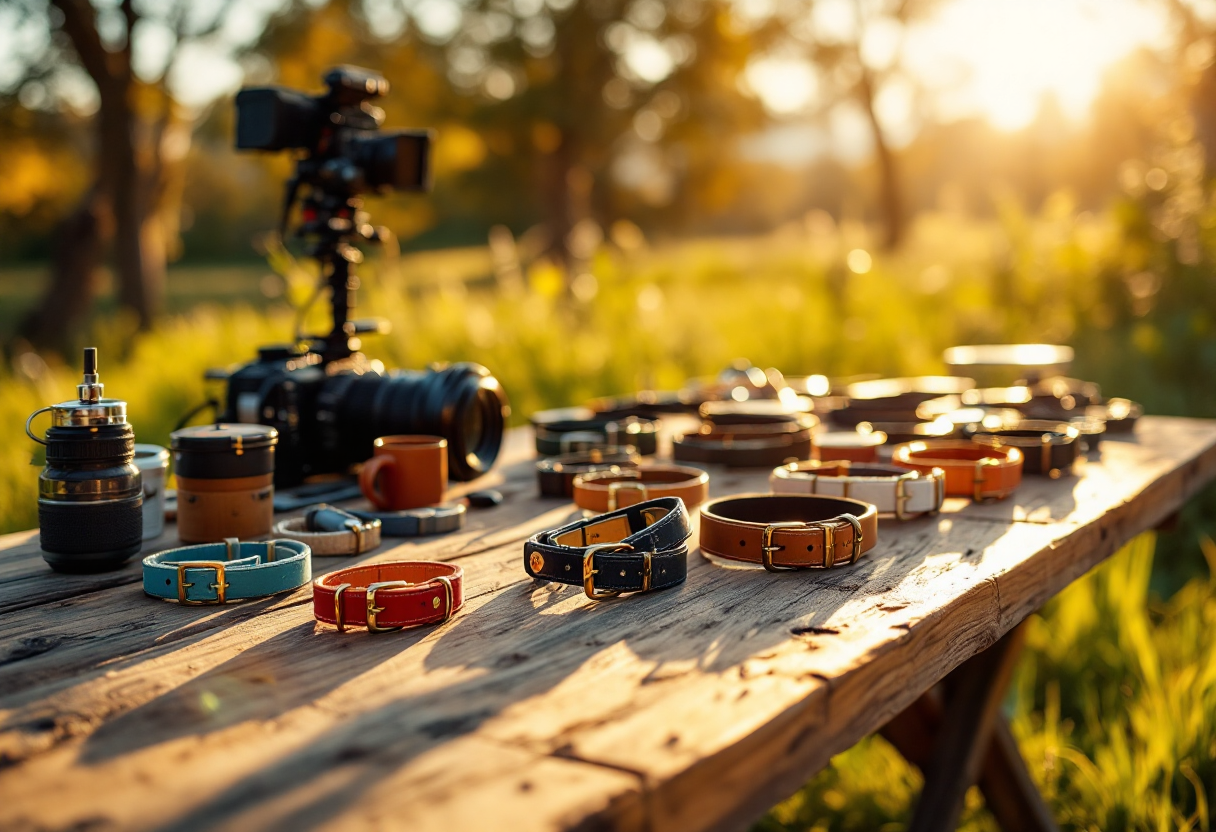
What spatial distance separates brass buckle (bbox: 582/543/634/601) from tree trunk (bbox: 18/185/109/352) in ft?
33.6

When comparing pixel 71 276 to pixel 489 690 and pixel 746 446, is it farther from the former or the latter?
pixel 489 690

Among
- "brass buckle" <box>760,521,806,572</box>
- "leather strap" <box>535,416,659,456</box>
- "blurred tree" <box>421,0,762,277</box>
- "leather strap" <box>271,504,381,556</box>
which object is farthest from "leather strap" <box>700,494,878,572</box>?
"blurred tree" <box>421,0,762,277</box>

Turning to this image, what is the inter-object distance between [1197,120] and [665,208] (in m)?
28.5

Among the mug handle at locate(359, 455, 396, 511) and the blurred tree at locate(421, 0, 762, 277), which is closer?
the mug handle at locate(359, 455, 396, 511)

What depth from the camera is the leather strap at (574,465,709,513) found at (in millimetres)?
2020

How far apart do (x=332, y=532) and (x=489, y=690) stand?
2.54 ft

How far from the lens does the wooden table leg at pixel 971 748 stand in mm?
2539

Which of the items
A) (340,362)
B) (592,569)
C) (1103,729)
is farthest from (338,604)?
(1103,729)

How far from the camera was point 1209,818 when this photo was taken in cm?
279

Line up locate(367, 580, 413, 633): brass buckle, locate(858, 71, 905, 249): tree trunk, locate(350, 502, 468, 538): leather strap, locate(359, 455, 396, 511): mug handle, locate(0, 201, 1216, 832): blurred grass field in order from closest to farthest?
locate(367, 580, 413, 633): brass buckle → locate(350, 502, 468, 538): leather strap → locate(359, 455, 396, 511): mug handle → locate(0, 201, 1216, 832): blurred grass field → locate(858, 71, 905, 249): tree trunk

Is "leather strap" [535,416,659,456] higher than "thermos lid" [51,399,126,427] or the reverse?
the reverse

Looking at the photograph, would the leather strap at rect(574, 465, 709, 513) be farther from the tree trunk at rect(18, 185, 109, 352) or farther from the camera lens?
the tree trunk at rect(18, 185, 109, 352)

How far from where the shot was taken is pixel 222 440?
1.83 m

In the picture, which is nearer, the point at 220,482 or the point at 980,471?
the point at 220,482
